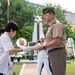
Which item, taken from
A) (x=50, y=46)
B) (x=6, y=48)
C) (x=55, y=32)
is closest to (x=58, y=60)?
(x=50, y=46)

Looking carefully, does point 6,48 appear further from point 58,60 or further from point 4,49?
point 58,60

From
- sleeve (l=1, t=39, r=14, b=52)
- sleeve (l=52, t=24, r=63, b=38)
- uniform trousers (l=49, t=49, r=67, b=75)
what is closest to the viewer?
sleeve (l=1, t=39, r=14, b=52)

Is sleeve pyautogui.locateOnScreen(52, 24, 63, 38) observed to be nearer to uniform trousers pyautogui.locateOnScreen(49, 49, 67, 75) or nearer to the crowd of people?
the crowd of people

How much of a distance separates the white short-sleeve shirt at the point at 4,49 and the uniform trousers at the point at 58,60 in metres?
0.74

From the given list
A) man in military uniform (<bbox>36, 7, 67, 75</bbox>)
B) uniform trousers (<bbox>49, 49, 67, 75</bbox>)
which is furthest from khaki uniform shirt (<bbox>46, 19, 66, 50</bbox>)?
uniform trousers (<bbox>49, 49, 67, 75</bbox>)

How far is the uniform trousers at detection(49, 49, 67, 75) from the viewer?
4.57 metres

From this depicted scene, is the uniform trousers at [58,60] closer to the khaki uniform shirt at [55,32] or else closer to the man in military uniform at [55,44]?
the man in military uniform at [55,44]

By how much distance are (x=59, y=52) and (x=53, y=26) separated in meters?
0.43

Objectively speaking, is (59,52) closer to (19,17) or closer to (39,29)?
(39,29)

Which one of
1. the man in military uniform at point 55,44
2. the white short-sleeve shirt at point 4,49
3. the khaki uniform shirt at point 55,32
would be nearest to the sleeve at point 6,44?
the white short-sleeve shirt at point 4,49

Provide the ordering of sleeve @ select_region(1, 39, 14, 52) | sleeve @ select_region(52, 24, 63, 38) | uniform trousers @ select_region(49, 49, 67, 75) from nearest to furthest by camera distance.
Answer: sleeve @ select_region(1, 39, 14, 52)
sleeve @ select_region(52, 24, 63, 38)
uniform trousers @ select_region(49, 49, 67, 75)

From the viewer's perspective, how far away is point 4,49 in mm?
4227

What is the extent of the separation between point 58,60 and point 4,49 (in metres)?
0.92

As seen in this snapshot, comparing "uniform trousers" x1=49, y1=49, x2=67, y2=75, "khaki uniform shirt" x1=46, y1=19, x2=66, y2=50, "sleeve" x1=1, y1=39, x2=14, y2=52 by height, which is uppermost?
"khaki uniform shirt" x1=46, y1=19, x2=66, y2=50
